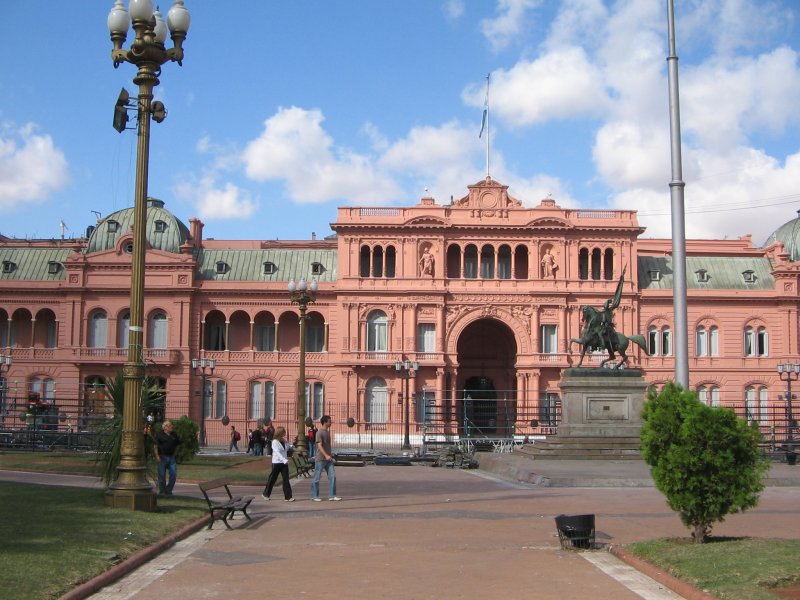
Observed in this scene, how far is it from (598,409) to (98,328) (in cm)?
4267

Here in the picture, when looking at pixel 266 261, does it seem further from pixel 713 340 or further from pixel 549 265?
pixel 713 340

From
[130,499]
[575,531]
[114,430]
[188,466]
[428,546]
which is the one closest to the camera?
[575,531]

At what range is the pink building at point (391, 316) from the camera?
2598 inches

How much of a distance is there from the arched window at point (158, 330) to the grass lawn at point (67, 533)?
47420 mm

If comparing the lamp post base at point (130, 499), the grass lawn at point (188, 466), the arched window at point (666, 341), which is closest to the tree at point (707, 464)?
the lamp post base at point (130, 499)

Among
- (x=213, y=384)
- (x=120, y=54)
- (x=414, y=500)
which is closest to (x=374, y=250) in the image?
(x=213, y=384)

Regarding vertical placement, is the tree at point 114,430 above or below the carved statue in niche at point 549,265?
below

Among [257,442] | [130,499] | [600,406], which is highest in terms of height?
[600,406]

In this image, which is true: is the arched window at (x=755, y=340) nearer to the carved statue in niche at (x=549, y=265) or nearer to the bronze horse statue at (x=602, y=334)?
the carved statue in niche at (x=549, y=265)

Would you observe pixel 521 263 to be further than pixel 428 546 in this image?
Yes

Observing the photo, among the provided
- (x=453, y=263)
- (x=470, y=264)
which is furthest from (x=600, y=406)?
(x=470, y=264)

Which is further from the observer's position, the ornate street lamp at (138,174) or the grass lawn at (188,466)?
the grass lawn at (188,466)

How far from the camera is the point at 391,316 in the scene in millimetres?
66438

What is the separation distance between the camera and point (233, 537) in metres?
16.7
